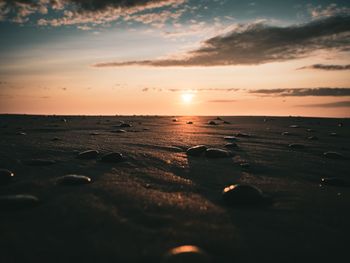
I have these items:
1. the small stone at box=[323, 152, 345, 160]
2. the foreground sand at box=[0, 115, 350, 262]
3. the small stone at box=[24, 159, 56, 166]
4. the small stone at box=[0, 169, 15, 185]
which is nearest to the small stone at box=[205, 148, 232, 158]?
the foreground sand at box=[0, 115, 350, 262]

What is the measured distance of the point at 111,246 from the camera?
6.70ft

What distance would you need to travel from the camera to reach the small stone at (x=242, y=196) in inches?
113

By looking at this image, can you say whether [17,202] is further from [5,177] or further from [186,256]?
[186,256]

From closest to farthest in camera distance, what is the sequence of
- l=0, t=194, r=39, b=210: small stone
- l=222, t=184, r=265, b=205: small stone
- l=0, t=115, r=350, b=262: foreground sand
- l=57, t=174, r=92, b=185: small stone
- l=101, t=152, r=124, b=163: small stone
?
l=0, t=115, r=350, b=262: foreground sand
l=0, t=194, r=39, b=210: small stone
l=222, t=184, r=265, b=205: small stone
l=57, t=174, r=92, b=185: small stone
l=101, t=152, r=124, b=163: small stone

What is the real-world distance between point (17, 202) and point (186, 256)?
168 centimetres

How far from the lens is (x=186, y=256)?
1.82 m

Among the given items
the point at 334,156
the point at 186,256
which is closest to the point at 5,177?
the point at 186,256

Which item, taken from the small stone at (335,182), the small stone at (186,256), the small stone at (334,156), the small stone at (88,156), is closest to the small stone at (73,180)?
the small stone at (88,156)

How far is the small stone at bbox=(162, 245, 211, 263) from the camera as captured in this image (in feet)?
5.90

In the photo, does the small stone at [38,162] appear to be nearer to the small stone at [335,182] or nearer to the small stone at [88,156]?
the small stone at [88,156]

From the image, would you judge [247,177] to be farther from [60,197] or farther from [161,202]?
[60,197]

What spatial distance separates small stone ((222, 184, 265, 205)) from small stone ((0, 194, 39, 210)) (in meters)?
1.76

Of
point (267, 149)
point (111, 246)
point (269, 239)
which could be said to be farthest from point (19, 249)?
point (267, 149)

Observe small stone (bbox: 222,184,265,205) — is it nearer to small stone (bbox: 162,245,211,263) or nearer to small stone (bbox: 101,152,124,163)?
small stone (bbox: 162,245,211,263)
